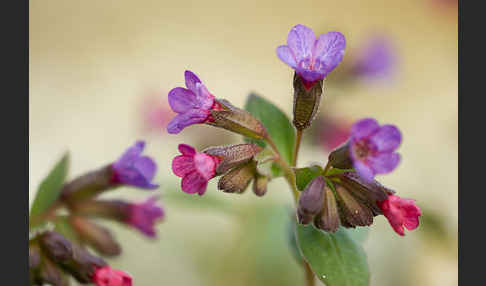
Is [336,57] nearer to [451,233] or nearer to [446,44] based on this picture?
[451,233]

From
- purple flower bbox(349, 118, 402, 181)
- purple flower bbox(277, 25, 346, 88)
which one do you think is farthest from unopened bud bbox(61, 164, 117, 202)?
purple flower bbox(349, 118, 402, 181)

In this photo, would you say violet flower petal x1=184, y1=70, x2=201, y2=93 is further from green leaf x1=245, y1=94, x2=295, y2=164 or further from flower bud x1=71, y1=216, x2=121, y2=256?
flower bud x1=71, y1=216, x2=121, y2=256

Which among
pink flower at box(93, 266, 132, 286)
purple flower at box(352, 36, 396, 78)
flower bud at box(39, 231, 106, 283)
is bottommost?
pink flower at box(93, 266, 132, 286)

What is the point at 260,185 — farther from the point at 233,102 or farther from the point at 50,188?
the point at 233,102

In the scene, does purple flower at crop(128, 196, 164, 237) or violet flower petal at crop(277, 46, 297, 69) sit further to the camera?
purple flower at crop(128, 196, 164, 237)

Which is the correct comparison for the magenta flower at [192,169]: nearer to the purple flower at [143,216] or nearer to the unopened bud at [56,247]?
the unopened bud at [56,247]

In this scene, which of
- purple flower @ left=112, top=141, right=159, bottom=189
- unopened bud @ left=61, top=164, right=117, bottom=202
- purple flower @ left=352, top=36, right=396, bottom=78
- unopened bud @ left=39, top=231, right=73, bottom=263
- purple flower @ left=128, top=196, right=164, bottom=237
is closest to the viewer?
unopened bud @ left=39, top=231, right=73, bottom=263

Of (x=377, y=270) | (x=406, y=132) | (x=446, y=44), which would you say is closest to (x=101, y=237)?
(x=377, y=270)
